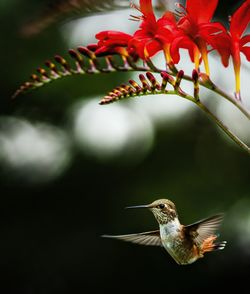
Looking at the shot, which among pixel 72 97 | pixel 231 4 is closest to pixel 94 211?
pixel 72 97

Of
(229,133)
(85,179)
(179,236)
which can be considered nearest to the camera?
(229,133)

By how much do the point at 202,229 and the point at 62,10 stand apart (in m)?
0.94

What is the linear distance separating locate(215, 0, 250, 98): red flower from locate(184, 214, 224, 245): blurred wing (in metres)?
0.46

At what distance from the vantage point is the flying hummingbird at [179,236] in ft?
7.17

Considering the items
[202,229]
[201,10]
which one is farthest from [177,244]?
[201,10]

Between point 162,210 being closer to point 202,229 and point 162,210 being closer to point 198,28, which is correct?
point 202,229

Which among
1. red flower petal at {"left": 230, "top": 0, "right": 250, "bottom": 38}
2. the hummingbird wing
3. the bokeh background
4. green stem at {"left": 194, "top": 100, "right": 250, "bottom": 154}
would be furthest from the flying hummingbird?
the bokeh background

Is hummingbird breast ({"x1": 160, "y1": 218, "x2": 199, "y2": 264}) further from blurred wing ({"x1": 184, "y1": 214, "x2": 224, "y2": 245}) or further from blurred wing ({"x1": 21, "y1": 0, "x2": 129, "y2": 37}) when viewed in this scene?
blurred wing ({"x1": 21, "y1": 0, "x2": 129, "y2": 37})

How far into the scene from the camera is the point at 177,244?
228cm

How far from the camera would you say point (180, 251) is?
228 cm

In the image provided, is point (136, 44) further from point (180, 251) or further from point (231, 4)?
point (231, 4)

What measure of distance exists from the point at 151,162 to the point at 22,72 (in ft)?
4.95

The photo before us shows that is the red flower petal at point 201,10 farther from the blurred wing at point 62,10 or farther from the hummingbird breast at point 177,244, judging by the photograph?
the hummingbird breast at point 177,244

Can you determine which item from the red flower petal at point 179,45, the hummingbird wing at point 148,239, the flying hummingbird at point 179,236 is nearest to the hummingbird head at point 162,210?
the flying hummingbird at point 179,236
